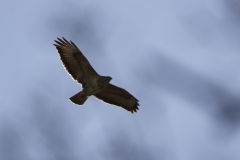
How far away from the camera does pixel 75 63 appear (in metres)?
14.2

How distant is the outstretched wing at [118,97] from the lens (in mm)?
14648

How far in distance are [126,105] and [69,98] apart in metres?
2.09

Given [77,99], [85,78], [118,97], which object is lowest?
[77,99]

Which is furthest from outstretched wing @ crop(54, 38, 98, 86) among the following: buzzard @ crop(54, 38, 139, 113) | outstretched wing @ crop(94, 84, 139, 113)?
outstretched wing @ crop(94, 84, 139, 113)

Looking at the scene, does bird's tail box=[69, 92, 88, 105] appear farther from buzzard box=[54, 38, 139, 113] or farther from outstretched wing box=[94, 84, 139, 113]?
outstretched wing box=[94, 84, 139, 113]

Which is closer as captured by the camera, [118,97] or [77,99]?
[77,99]

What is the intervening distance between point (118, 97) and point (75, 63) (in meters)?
1.76

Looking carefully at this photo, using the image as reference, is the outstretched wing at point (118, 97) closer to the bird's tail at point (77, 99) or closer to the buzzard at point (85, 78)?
the buzzard at point (85, 78)

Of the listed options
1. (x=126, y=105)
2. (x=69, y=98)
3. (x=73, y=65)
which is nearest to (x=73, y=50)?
(x=73, y=65)

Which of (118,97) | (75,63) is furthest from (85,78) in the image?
(118,97)

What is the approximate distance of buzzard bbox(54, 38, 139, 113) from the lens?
13.9 meters

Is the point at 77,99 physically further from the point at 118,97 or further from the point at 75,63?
the point at 118,97

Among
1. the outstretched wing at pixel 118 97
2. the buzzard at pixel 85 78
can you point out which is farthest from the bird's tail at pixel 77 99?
the outstretched wing at pixel 118 97

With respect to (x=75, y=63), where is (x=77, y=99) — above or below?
below
